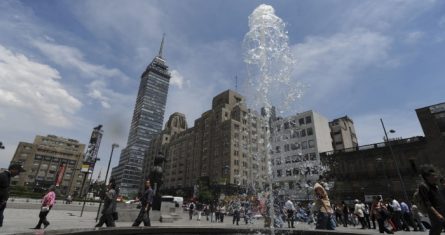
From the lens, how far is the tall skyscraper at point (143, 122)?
161512 mm

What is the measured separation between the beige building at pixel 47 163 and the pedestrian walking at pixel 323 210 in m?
99.1

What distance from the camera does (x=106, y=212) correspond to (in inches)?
311

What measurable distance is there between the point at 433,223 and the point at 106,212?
26.0 ft

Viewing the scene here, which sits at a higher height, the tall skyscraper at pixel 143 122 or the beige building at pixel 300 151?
the tall skyscraper at pixel 143 122

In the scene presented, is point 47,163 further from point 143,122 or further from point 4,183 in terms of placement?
point 4,183

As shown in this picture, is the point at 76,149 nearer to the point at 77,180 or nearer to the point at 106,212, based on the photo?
the point at 77,180

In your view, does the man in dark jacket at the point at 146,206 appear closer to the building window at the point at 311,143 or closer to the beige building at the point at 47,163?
the building window at the point at 311,143

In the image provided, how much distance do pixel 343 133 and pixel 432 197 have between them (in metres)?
60.3

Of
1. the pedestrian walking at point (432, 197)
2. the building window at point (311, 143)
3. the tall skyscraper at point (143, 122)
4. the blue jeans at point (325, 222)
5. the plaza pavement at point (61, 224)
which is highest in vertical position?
the tall skyscraper at point (143, 122)

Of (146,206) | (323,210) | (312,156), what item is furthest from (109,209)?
(312,156)

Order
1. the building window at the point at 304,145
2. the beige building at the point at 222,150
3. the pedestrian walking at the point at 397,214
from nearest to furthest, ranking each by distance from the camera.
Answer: the pedestrian walking at the point at 397,214
the building window at the point at 304,145
the beige building at the point at 222,150

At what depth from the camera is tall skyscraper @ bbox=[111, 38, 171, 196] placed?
162 meters

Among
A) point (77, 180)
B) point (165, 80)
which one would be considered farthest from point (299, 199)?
point (165, 80)

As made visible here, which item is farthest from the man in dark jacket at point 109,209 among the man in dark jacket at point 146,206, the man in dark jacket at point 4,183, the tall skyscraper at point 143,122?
the tall skyscraper at point 143,122
